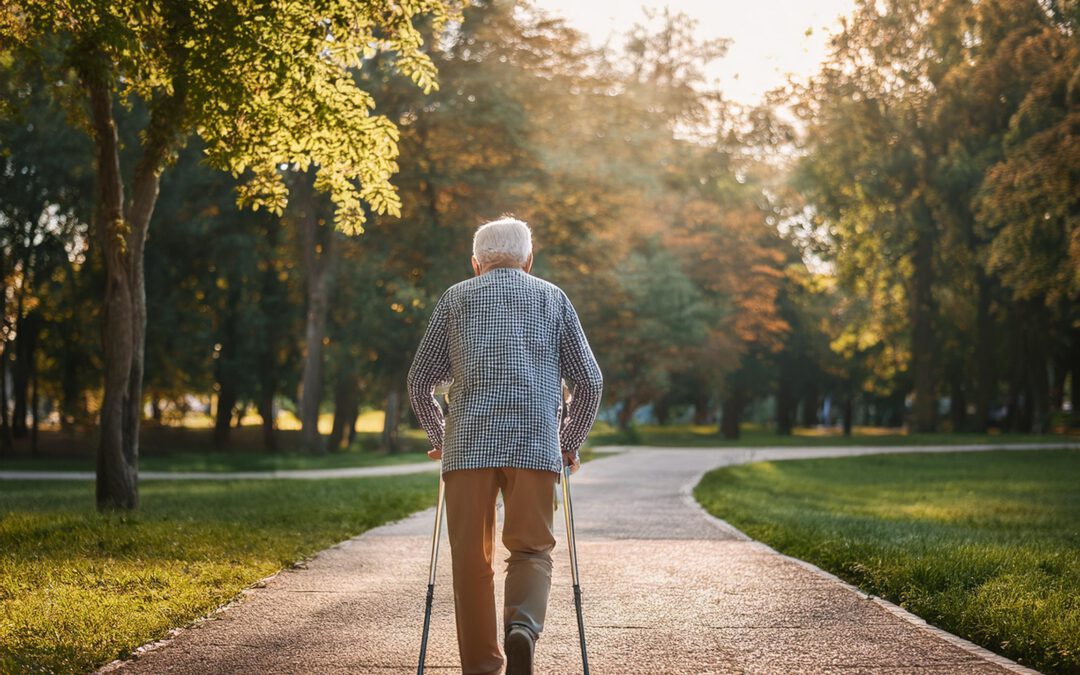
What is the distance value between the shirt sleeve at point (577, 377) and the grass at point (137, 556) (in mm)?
2264

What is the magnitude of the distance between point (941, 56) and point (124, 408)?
23755mm

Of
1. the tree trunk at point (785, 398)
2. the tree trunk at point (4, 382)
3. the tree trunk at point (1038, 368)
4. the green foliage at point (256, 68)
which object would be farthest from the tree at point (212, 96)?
the tree trunk at point (785, 398)

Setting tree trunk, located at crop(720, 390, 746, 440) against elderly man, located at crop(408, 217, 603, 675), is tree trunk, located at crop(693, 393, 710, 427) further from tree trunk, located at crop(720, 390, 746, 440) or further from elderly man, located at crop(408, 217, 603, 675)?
elderly man, located at crop(408, 217, 603, 675)

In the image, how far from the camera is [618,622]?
624cm

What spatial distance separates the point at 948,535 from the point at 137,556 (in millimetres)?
6814

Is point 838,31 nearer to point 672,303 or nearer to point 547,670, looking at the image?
point 672,303

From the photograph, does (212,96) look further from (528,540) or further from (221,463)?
(221,463)

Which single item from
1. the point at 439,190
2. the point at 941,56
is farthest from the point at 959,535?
the point at 941,56

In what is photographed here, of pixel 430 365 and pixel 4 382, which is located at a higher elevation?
pixel 4 382

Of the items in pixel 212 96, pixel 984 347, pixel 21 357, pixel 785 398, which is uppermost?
pixel 212 96

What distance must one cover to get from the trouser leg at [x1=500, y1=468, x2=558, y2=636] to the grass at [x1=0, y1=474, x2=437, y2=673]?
1.93 m

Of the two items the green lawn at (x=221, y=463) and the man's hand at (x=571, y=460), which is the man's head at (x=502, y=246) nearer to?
the man's hand at (x=571, y=460)

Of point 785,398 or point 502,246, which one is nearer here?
point 502,246

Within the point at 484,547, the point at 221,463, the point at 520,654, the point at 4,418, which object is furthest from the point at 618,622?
the point at 4,418
